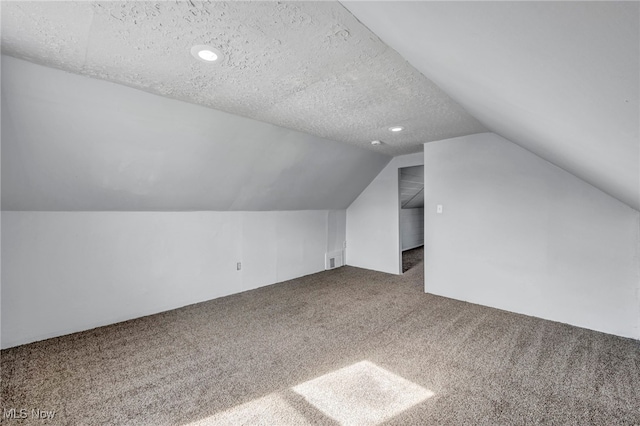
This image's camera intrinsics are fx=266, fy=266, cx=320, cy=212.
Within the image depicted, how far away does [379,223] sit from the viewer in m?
4.93

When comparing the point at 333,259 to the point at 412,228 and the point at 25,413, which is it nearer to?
the point at 412,228

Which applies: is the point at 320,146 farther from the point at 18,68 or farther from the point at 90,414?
the point at 90,414

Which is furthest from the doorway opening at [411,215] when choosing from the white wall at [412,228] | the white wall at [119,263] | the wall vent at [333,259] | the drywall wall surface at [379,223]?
the white wall at [119,263]

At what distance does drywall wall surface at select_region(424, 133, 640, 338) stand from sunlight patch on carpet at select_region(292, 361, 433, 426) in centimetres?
205

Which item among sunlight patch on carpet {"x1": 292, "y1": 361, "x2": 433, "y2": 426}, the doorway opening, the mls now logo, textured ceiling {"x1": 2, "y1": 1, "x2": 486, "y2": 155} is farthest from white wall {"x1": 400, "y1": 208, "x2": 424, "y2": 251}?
the mls now logo

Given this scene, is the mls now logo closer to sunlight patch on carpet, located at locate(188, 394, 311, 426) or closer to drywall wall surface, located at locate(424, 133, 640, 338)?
sunlight patch on carpet, located at locate(188, 394, 311, 426)

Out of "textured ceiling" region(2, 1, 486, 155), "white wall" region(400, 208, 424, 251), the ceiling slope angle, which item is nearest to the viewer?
the ceiling slope angle

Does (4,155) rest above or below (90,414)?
above

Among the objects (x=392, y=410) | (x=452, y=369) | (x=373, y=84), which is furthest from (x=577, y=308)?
(x=373, y=84)

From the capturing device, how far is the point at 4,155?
1.93m

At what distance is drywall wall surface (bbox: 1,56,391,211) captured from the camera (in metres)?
1.84

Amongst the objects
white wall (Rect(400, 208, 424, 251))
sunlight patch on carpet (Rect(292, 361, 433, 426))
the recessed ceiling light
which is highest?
the recessed ceiling light

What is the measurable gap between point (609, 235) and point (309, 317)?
3.03 m

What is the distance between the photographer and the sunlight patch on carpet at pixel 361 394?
59.9 inches
